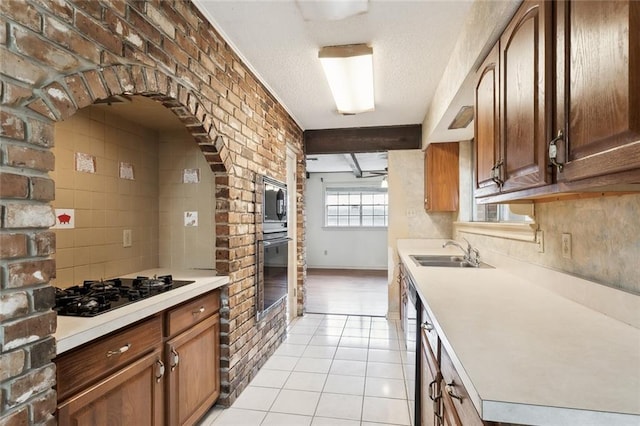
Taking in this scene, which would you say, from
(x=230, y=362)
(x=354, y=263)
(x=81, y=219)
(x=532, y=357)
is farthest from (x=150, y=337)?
(x=354, y=263)

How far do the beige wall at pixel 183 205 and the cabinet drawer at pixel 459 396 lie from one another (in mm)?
2017

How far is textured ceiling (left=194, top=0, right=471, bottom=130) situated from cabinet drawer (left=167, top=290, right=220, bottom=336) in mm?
1679

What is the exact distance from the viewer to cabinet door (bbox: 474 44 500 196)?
60.1 inches

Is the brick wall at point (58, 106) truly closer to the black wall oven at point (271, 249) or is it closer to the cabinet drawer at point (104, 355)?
the cabinet drawer at point (104, 355)

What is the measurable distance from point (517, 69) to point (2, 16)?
1697 mm

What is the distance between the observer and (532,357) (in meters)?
0.87

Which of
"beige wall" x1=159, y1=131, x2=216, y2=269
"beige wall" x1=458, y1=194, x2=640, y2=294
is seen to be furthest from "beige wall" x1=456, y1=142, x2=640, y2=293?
"beige wall" x1=159, y1=131, x2=216, y2=269

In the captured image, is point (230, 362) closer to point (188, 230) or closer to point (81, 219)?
point (188, 230)

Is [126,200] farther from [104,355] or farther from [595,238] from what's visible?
[595,238]

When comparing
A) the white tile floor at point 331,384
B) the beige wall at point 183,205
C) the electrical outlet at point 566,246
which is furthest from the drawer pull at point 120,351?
the electrical outlet at point 566,246

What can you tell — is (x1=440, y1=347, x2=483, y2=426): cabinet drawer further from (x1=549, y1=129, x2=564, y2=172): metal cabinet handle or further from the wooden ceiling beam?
the wooden ceiling beam

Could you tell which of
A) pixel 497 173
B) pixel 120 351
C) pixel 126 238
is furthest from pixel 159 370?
pixel 497 173

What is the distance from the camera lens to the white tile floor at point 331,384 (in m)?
2.12

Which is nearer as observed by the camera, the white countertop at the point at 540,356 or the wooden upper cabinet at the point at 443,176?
the white countertop at the point at 540,356
